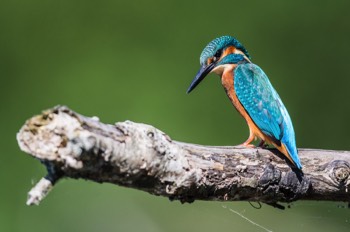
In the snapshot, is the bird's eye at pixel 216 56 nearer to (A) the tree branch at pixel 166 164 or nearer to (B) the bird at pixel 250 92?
(B) the bird at pixel 250 92

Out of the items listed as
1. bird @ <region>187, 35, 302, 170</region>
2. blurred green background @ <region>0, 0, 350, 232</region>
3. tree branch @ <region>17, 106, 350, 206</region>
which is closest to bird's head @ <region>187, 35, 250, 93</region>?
bird @ <region>187, 35, 302, 170</region>

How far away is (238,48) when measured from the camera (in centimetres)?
381

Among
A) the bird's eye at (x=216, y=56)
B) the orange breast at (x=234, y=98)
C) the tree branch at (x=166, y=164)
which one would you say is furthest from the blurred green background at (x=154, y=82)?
the tree branch at (x=166, y=164)

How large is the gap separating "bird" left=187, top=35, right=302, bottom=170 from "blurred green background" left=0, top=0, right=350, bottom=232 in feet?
3.41

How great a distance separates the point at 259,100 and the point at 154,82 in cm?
176

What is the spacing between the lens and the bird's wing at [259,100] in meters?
3.39

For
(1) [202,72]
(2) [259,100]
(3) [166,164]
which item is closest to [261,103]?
(2) [259,100]

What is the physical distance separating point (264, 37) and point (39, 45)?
5.59ft

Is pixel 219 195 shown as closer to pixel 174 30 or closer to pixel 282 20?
pixel 174 30

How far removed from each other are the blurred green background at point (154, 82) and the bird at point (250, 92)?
1039 mm

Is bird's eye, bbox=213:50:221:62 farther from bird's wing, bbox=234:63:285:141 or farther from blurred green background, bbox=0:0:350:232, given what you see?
blurred green background, bbox=0:0:350:232

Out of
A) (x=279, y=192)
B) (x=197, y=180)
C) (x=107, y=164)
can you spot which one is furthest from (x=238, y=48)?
(x=107, y=164)

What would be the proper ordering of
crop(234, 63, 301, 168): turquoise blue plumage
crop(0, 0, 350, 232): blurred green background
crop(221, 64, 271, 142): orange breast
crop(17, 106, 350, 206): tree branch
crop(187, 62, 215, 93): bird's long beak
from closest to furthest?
crop(17, 106, 350, 206): tree branch → crop(234, 63, 301, 168): turquoise blue plumage → crop(221, 64, 271, 142): orange breast → crop(187, 62, 215, 93): bird's long beak → crop(0, 0, 350, 232): blurred green background

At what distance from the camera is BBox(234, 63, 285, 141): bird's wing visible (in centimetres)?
339
